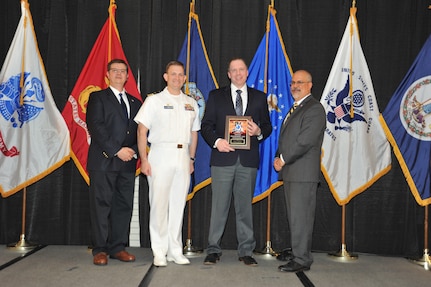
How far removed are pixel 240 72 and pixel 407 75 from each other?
A: 176 cm

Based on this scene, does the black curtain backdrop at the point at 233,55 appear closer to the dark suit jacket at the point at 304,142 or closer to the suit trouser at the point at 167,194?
the suit trouser at the point at 167,194

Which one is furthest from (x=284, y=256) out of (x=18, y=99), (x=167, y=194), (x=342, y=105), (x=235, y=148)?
(x=18, y=99)

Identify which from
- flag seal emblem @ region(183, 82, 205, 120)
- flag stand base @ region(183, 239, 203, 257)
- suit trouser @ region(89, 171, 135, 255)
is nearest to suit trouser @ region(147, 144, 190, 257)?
suit trouser @ region(89, 171, 135, 255)

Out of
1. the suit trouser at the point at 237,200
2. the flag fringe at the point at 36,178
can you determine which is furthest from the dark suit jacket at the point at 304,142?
the flag fringe at the point at 36,178

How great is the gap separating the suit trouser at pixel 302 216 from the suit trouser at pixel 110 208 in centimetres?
150

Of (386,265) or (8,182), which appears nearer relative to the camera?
(386,265)

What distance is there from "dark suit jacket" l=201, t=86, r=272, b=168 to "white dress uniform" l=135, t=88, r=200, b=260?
0.21 metres

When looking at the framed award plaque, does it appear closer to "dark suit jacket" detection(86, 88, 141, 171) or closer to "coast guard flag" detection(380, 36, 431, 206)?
"dark suit jacket" detection(86, 88, 141, 171)

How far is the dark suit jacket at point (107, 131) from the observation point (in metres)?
4.04

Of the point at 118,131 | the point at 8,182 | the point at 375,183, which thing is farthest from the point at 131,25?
the point at 375,183

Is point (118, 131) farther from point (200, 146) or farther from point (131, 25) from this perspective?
point (131, 25)

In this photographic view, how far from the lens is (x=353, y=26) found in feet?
15.6


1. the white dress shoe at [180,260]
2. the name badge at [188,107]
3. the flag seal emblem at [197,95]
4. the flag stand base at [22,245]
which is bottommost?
the flag stand base at [22,245]

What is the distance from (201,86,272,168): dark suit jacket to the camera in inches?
164
